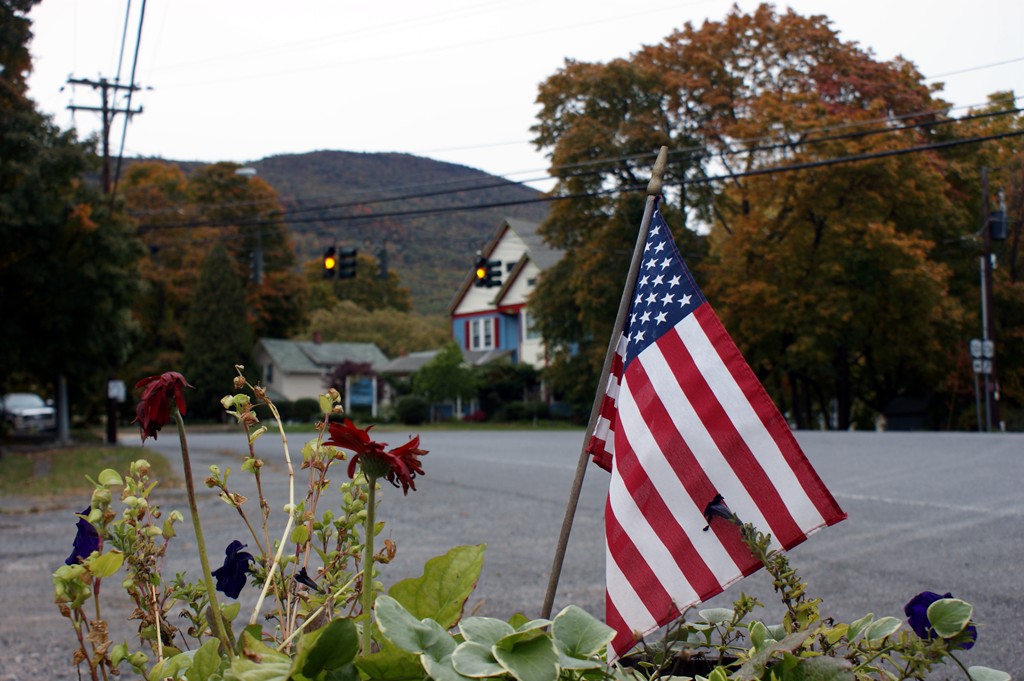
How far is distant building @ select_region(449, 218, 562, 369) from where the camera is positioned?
50.3m

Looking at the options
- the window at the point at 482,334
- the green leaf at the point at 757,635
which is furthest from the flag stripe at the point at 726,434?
the window at the point at 482,334

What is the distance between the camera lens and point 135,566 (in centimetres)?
135

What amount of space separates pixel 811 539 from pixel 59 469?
53.6 ft

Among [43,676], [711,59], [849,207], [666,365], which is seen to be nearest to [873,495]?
[43,676]

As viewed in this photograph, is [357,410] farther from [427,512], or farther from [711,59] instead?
[427,512]

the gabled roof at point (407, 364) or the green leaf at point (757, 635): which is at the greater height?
the gabled roof at point (407, 364)

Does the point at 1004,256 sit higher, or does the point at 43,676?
the point at 1004,256

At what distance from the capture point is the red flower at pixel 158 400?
118 cm

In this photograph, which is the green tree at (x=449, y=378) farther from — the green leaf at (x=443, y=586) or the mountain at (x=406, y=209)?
the green leaf at (x=443, y=586)

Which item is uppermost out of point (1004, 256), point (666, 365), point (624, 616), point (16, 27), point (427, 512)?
point (16, 27)

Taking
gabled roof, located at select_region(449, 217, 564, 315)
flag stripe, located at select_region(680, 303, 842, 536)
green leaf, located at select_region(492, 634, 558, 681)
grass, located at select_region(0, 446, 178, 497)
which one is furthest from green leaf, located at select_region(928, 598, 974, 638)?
gabled roof, located at select_region(449, 217, 564, 315)

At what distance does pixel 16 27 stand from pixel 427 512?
1777cm

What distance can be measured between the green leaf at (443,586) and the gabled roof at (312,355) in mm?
60218

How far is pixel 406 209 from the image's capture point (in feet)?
247
